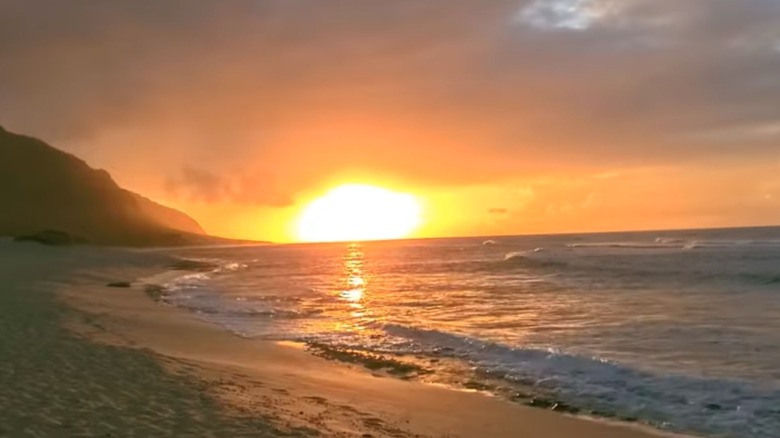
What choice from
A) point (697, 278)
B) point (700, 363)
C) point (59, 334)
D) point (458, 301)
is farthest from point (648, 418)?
point (697, 278)

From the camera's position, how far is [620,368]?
48.5 feet

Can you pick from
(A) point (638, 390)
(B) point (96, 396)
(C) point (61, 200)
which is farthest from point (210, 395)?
(C) point (61, 200)

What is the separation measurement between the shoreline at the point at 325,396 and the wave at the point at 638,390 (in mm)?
1022

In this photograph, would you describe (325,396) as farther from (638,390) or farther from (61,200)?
(61,200)

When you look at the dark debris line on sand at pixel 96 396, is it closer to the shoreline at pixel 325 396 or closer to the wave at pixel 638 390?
the shoreline at pixel 325 396

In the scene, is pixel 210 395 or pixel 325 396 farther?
pixel 325 396

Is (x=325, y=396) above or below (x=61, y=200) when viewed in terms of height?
below

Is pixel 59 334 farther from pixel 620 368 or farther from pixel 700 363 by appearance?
pixel 700 363

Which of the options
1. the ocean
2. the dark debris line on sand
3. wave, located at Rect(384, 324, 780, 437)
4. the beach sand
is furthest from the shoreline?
wave, located at Rect(384, 324, 780, 437)

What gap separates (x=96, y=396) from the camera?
9758mm

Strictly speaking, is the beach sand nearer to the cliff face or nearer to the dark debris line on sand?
the dark debris line on sand

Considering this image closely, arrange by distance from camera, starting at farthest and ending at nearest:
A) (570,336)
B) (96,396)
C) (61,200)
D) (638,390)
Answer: (61,200), (570,336), (638,390), (96,396)

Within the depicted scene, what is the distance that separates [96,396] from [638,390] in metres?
9.66

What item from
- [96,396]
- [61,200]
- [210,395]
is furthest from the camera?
[61,200]
